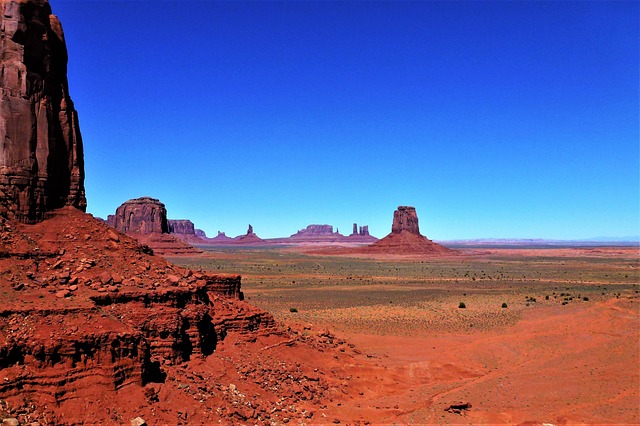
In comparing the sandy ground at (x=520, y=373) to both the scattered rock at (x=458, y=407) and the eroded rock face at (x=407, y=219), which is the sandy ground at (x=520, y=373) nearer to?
the scattered rock at (x=458, y=407)

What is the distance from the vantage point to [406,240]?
172m

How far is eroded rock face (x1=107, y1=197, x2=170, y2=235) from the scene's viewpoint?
13775 cm

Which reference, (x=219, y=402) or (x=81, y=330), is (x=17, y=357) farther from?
(x=219, y=402)

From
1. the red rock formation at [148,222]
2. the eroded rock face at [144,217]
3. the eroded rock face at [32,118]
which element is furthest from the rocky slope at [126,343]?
the eroded rock face at [144,217]

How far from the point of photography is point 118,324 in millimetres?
12758

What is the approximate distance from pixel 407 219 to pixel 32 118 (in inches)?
6492

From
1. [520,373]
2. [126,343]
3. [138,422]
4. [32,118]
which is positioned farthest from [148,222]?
[138,422]

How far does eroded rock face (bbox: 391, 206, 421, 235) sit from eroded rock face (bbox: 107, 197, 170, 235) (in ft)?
282

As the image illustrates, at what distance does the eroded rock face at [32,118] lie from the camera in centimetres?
1619

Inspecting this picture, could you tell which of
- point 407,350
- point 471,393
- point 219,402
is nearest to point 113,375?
point 219,402

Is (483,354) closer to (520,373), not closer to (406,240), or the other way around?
(520,373)

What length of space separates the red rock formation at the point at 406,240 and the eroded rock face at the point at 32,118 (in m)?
153

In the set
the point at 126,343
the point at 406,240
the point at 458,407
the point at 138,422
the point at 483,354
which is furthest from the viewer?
the point at 406,240

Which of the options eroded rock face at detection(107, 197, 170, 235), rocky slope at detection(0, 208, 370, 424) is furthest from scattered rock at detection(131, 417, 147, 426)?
eroded rock face at detection(107, 197, 170, 235)
